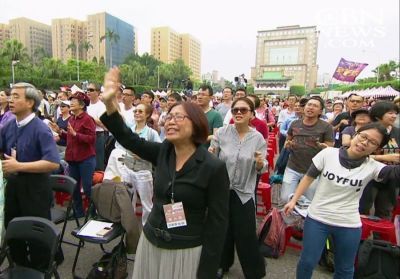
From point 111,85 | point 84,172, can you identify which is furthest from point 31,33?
point 111,85

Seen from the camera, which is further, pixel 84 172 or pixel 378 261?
pixel 84 172

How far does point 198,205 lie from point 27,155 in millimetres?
1775

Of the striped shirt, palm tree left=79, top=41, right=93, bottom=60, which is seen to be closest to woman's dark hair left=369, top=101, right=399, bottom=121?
the striped shirt

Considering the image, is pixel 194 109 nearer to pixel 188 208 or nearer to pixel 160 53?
pixel 188 208

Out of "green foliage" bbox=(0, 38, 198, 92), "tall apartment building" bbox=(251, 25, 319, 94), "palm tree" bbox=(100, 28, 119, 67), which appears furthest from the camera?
"tall apartment building" bbox=(251, 25, 319, 94)

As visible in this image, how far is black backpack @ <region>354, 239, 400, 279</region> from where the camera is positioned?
8.87 feet

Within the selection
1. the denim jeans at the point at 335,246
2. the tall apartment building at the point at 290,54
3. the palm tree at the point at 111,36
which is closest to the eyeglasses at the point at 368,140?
the denim jeans at the point at 335,246

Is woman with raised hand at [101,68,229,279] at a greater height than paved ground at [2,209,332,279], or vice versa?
woman with raised hand at [101,68,229,279]

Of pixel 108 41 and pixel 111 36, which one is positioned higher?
pixel 108 41

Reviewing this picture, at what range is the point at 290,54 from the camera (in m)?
114

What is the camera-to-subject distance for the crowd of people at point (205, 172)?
1.66 m

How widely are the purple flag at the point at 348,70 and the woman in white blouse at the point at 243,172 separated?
49.4 ft

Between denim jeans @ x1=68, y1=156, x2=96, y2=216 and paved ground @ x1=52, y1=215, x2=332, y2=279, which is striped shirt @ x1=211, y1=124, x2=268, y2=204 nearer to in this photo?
paved ground @ x1=52, y1=215, x2=332, y2=279

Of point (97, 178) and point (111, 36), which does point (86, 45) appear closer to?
point (111, 36)
